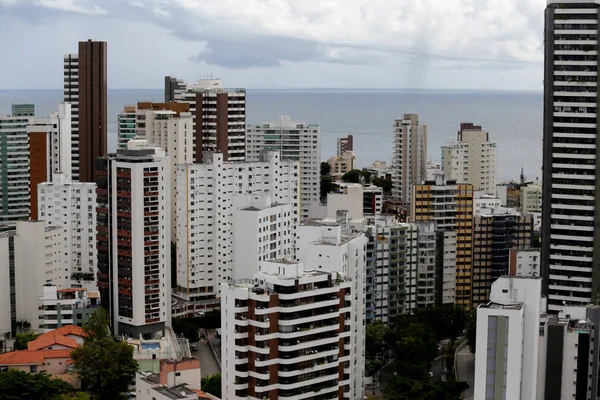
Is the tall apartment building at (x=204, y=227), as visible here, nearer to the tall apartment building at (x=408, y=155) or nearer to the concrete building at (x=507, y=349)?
the concrete building at (x=507, y=349)

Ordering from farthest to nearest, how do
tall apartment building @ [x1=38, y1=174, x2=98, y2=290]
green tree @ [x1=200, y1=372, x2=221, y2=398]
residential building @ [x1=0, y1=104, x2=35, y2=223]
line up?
residential building @ [x1=0, y1=104, x2=35, y2=223], tall apartment building @ [x1=38, y1=174, x2=98, y2=290], green tree @ [x1=200, y1=372, x2=221, y2=398]

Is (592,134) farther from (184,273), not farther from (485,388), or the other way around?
(184,273)

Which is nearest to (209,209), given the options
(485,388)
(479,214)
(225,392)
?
(479,214)

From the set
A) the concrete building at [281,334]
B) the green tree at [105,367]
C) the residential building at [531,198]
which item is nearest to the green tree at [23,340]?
the green tree at [105,367]

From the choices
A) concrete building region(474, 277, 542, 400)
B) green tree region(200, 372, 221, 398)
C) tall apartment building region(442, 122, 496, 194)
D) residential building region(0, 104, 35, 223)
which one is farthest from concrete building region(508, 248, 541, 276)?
residential building region(0, 104, 35, 223)

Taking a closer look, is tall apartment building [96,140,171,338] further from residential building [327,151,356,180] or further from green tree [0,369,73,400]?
residential building [327,151,356,180]

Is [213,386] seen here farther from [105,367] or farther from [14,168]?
[14,168]

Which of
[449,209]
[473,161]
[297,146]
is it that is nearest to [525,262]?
[449,209]
